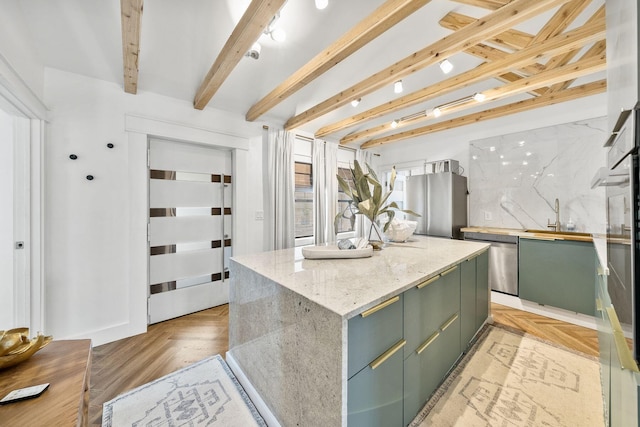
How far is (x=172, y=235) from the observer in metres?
2.83

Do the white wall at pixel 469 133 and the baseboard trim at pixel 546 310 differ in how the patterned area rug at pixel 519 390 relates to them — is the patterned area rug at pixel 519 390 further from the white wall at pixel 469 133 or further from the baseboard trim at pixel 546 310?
the white wall at pixel 469 133

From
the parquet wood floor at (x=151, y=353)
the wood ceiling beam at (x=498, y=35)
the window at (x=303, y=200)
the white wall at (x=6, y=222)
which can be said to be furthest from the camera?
the window at (x=303, y=200)

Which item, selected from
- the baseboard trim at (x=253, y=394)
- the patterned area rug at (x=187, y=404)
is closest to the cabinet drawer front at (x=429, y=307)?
the baseboard trim at (x=253, y=394)

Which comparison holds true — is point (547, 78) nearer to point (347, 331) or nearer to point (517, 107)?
point (517, 107)

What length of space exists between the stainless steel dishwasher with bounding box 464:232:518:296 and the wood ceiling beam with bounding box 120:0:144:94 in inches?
159

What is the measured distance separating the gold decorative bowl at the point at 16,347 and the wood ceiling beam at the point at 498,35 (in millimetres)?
3770

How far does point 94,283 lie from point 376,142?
4523mm

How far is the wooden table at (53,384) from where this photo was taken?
83 cm

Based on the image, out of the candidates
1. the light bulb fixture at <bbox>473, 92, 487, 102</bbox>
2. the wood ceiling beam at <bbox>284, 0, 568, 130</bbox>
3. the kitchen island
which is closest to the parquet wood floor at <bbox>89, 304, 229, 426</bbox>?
the kitchen island

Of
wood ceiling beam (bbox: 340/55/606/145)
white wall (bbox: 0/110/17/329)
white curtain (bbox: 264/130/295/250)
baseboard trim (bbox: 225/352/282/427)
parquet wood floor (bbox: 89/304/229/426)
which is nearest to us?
baseboard trim (bbox: 225/352/282/427)

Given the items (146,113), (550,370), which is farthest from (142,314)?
(550,370)

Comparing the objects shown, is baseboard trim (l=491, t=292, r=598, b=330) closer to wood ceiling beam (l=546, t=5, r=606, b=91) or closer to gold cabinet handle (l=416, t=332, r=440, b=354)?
gold cabinet handle (l=416, t=332, r=440, b=354)

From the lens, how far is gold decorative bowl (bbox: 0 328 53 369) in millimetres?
1026

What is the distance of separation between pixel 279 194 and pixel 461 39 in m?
2.62
